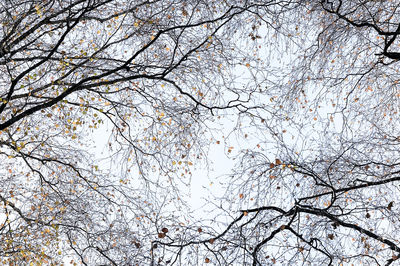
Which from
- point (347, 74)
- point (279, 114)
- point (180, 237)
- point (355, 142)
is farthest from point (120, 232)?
point (347, 74)

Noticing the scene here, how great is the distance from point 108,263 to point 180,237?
6.43 feet

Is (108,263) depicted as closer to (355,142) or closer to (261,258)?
(261,258)

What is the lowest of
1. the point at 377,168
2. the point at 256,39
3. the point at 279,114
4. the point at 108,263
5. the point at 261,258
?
the point at 261,258

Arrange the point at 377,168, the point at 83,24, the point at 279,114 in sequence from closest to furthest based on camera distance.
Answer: the point at 377,168 → the point at 279,114 → the point at 83,24

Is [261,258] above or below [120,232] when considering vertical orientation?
below

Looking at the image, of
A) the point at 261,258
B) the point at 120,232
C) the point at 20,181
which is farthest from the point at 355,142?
the point at 20,181

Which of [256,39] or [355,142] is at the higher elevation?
[256,39]

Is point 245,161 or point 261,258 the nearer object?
point 261,258

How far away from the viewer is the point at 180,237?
3.79 metres

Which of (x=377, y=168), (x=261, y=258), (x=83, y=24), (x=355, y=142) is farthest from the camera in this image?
(x=83, y=24)

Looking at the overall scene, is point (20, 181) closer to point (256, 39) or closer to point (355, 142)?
point (256, 39)

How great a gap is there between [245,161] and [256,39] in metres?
2.29

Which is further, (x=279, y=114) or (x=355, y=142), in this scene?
(x=279, y=114)

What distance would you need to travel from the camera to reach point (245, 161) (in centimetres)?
405
